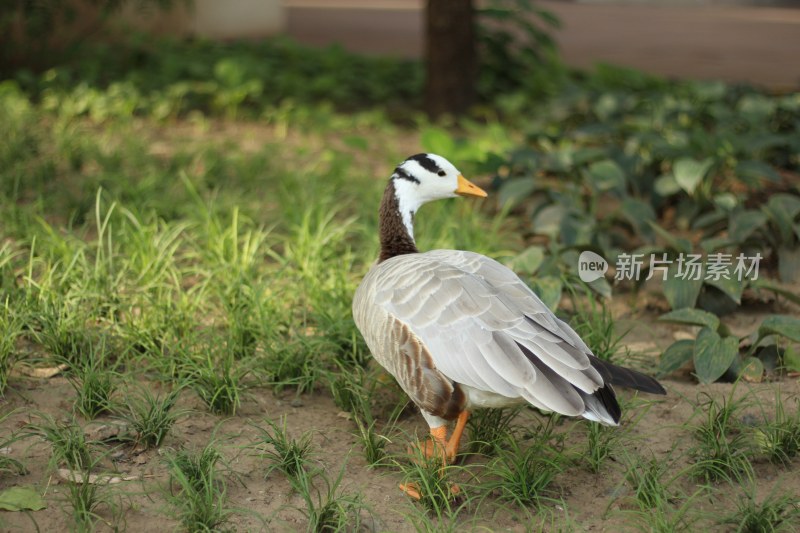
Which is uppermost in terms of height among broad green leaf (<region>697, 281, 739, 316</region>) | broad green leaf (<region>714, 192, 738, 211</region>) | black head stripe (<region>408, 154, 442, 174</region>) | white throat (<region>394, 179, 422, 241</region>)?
black head stripe (<region>408, 154, 442, 174</region>)

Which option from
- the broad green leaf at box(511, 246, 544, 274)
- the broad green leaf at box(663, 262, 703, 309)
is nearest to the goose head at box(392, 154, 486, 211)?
the broad green leaf at box(511, 246, 544, 274)

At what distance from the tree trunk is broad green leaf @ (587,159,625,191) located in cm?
270

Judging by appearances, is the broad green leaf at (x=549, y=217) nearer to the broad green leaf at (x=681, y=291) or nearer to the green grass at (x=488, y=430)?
the broad green leaf at (x=681, y=291)

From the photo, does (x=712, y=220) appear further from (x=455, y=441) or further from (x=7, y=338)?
(x=7, y=338)

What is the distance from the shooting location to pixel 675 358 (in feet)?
11.7

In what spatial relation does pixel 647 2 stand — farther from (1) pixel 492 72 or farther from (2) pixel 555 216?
(2) pixel 555 216

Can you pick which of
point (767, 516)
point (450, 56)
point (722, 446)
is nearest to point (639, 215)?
point (722, 446)

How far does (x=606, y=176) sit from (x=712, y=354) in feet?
5.89

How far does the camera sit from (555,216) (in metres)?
4.87

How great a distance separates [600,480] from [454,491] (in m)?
0.51

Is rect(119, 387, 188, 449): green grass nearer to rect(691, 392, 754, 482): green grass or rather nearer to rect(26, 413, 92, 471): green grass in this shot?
rect(26, 413, 92, 471): green grass

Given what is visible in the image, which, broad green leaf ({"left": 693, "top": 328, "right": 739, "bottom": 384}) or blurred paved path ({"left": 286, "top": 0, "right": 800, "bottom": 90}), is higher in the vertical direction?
broad green leaf ({"left": 693, "top": 328, "right": 739, "bottom": 384})

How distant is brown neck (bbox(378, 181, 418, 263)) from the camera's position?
3.50m

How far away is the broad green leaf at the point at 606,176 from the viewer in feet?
16.3
